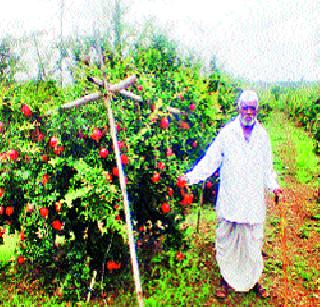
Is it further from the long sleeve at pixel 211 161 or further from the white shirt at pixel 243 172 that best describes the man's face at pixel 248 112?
the long sleeve at pixel 211 161

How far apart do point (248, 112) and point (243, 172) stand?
0.58 m

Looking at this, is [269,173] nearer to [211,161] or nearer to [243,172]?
[243,172]

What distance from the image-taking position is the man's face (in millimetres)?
3992

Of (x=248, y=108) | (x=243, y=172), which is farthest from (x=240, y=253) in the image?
(x=248, y=108)

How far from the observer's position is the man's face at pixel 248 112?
3992 mm

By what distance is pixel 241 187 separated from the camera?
13.7 ft

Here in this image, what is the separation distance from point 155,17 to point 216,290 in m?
3.64

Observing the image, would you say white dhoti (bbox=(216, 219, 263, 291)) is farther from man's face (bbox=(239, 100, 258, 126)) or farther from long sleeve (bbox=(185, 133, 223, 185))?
man's face (bbox=(239, 100, 258, 126))

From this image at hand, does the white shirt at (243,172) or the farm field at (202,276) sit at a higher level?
the white shirt at (243,172)

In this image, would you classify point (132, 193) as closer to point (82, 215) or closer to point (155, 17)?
point (82, 215)

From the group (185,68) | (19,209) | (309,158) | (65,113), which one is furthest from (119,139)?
(309,158)

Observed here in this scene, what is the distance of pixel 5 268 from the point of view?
5359 mm

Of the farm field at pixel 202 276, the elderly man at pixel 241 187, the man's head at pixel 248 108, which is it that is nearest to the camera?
the man's head at pixel 248 108

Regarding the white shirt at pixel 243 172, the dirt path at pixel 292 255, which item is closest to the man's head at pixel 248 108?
the white shirt at pixel 243 172
